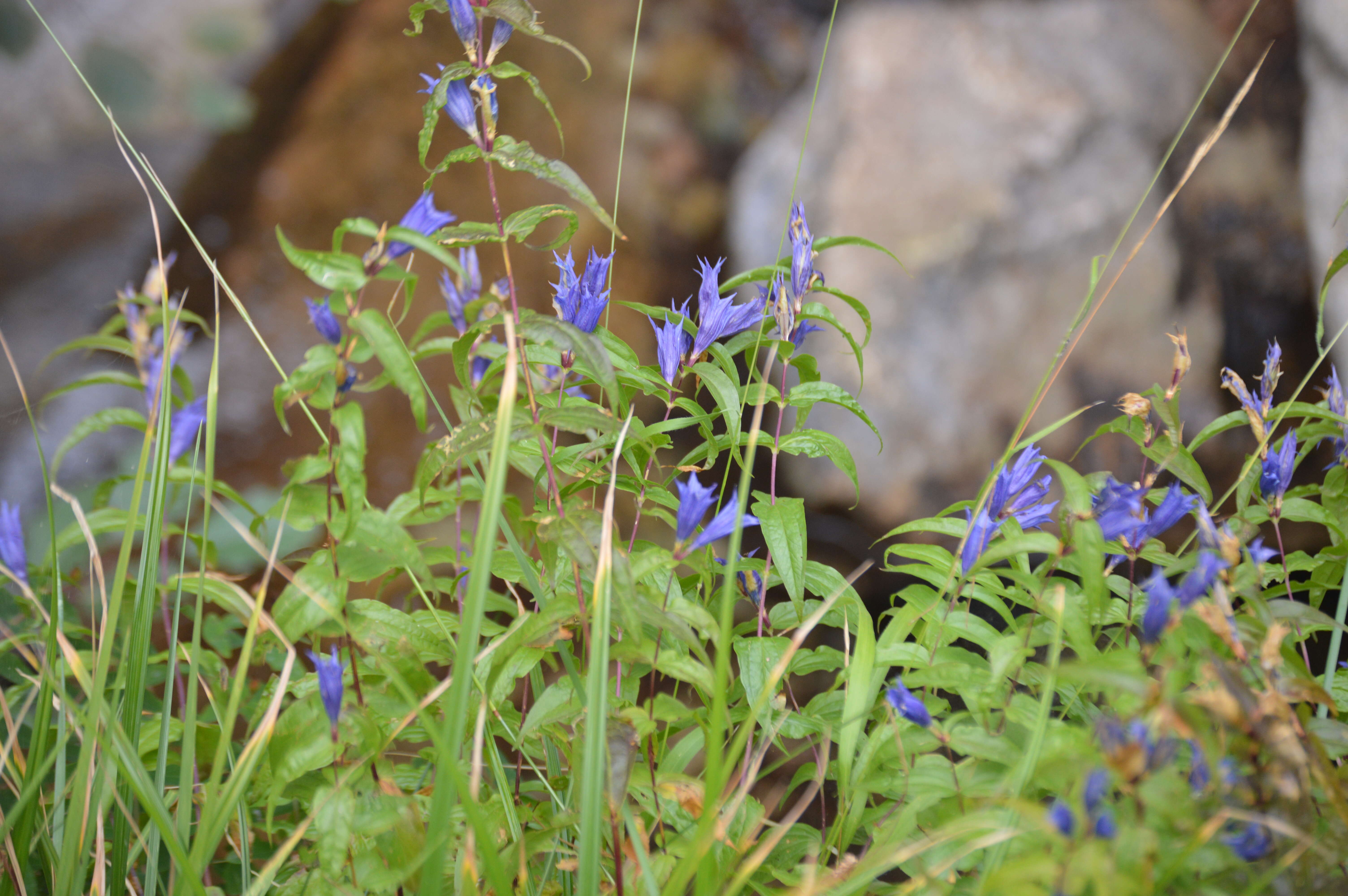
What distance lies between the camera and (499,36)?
562 millimetres

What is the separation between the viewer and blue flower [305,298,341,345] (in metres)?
0.49

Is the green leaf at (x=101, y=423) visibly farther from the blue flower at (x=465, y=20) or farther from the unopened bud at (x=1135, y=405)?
the unopened bud at (x=1135, y=405)

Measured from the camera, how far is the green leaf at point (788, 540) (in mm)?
626

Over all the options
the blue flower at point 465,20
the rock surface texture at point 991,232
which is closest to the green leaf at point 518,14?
the blue flower at point 465,20

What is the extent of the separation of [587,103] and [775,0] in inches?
25.0

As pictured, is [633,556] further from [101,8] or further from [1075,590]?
[101,8]

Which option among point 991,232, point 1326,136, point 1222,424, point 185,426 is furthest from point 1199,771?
point 1326,136

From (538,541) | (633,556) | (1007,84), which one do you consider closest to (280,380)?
(538,541)

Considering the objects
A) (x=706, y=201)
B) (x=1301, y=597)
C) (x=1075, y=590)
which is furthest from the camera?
(x=706, y=201)

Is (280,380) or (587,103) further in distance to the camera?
(587,103)

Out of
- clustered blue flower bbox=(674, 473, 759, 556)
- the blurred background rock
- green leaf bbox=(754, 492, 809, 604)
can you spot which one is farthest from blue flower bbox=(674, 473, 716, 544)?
the blurred background rock

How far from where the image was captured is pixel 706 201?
84.4 inches

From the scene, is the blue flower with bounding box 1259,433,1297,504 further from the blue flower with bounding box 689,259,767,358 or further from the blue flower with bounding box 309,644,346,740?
the blue flower with bounding box 309,644,346,740

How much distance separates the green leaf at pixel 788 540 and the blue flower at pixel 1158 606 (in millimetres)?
248
